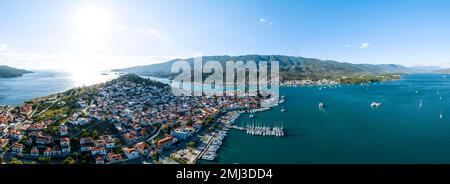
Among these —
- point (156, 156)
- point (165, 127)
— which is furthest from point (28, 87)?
point (156, 156)

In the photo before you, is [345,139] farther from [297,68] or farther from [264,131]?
[297,68]

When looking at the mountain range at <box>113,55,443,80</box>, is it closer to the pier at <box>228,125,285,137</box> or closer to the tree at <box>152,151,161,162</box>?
the pier at <box>228,125,285,137</box>

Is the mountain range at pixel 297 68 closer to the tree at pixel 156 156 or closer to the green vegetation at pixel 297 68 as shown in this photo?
the green vegetation at pixel 297 68

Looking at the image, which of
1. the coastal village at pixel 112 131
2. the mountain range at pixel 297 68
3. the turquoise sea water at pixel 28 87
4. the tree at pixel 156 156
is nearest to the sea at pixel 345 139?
the coastal village at pixel 112 131

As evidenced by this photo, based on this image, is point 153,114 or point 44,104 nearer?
point 153,114
